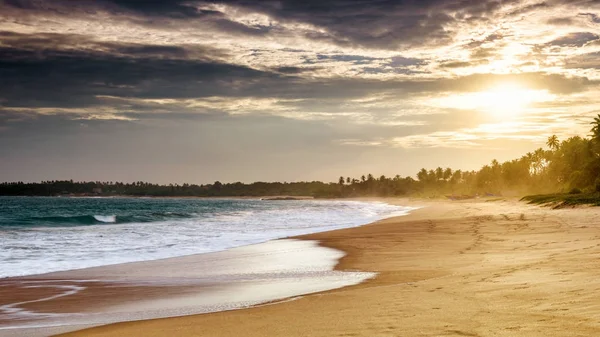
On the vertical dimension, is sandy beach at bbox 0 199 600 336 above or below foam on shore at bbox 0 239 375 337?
above

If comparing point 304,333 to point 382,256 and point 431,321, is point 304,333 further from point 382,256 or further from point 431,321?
point 382,256

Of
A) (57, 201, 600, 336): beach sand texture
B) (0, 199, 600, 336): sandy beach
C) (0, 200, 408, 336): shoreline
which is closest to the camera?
(57, 201, 600, 336): beach sand texture

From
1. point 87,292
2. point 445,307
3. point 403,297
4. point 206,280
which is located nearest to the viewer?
point 445,307

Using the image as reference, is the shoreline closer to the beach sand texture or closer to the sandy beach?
the sandy beach

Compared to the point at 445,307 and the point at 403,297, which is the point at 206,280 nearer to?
the point at 403,297

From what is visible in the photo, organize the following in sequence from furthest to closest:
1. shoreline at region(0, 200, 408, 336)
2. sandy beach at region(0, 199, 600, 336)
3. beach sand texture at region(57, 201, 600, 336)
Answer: shoreline at region(0, 200, 408, 336) < sandy beach at region(0, 199, 600, 336) < beach sand texture at region(57, 201, 600, 336)

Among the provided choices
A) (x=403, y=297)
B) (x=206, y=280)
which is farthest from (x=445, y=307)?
(x=206, y=280)

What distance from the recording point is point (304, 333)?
6.95m

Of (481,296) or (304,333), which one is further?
(481,296)

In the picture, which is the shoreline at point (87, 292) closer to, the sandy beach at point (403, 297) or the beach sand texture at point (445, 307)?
the sandy beach at point (403, 297)

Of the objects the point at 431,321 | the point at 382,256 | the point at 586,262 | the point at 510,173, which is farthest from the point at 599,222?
the point at 510,173

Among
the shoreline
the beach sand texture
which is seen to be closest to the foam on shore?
the shoreline

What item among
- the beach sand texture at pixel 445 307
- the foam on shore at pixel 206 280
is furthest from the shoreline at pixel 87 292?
the beach sand texture at pixel 445 307

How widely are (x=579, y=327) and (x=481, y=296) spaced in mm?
2368
